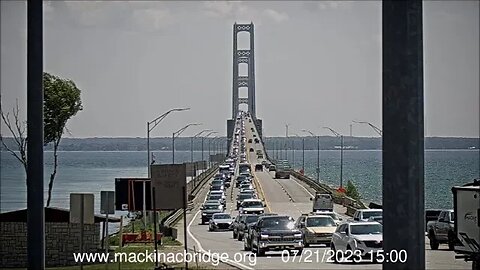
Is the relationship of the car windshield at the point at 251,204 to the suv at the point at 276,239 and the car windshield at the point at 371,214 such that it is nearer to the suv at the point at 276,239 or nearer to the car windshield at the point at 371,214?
the car windshield at the point at 371,214

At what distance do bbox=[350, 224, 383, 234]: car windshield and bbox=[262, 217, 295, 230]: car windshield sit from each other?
495 cm

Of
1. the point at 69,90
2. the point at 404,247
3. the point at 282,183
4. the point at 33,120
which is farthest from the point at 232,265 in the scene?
the point at 282,183

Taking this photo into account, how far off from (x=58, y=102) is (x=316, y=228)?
16.8m

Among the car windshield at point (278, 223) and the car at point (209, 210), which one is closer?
the car windshield at point (278, 223)

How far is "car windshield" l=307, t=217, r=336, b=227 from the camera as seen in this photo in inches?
1674

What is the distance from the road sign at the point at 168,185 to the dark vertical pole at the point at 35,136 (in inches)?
150

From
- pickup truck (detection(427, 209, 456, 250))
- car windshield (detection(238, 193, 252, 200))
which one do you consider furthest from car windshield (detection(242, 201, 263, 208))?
pickup truck (detection(427, 209, 456, 250))

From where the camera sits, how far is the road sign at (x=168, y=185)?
2689 centimetres

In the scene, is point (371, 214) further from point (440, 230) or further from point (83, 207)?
point (83, 207)

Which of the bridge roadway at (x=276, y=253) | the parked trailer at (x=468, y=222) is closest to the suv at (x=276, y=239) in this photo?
the bridge roadway at (x=276, y=253)

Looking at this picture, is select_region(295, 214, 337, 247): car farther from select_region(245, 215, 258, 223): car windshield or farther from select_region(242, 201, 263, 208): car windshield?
select_region(242, 201, 263, 208): car windshield

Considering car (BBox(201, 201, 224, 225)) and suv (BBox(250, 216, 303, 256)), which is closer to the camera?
suv (BBox(250, 216, 303, 256))

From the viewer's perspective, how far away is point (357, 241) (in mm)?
30891
